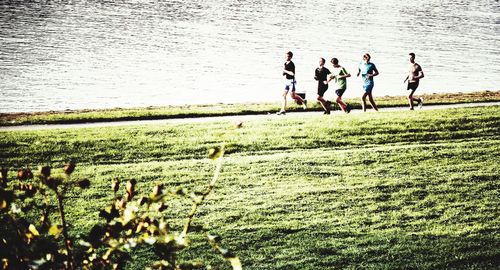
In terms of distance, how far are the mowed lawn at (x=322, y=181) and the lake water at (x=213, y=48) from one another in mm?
10542

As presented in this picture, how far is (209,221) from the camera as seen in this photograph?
797 cm

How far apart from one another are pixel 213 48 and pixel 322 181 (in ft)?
101

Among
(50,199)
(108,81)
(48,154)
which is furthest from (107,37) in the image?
(50,199)

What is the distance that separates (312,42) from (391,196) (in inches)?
1353

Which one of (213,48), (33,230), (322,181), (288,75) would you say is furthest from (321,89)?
(213,48)

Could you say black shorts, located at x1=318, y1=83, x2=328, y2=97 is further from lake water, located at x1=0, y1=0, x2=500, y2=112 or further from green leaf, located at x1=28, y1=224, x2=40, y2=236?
green leaf, located at x1=28, y1=224, x2=40, y2=236

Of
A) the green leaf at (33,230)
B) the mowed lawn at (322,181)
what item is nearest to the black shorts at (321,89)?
the mowed lawn at (322,181)

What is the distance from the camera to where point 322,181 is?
9.77m

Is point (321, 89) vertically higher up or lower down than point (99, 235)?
lower down

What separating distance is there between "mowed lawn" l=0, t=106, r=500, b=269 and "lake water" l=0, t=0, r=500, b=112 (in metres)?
10.5

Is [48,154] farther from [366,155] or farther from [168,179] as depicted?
[366,155]

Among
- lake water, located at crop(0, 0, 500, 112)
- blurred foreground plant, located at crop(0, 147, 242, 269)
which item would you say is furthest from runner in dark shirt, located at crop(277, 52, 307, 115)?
blurred foreground plant, located at crop(0, 147, 242, 269)

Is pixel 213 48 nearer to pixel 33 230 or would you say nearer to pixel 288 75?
pixel 288 75

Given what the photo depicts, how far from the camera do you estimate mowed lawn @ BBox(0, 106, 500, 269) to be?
7.05m
